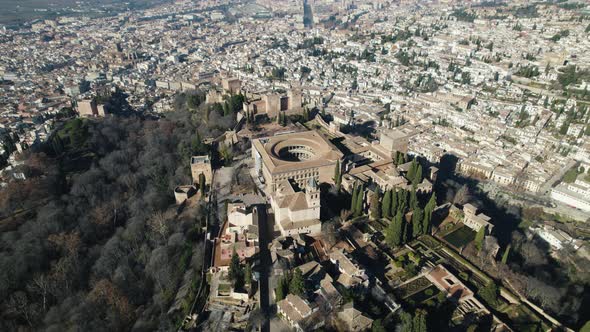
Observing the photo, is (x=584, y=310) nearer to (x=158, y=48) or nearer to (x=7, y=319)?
(x=7, y=319)

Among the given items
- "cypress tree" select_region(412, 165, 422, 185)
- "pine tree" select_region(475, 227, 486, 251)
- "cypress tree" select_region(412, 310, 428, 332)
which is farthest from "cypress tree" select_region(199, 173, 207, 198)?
"pine tree" select_region(475, 227, 486, 251)

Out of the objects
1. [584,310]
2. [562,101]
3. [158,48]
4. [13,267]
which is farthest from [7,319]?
[158,48]

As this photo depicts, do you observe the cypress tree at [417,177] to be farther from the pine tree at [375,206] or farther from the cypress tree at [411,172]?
the pine tree at [375,206]

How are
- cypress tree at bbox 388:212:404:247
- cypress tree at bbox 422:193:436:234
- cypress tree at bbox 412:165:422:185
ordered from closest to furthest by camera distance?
cypress tree at bbox 388:212:404:247 < cypress tree at bbox 422:193:436:234 < cypress tree at bbox 412:165:422:185

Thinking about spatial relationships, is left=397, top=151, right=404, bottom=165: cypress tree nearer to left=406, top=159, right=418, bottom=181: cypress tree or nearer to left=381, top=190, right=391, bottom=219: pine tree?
left=406, top=159, right=418, bottom=181: cypress tree

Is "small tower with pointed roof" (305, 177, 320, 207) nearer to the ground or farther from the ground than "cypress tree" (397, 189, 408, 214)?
farther from the ground

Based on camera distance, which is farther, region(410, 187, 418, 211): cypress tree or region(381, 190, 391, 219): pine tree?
region(410, 187, 418, 211): cypress tree

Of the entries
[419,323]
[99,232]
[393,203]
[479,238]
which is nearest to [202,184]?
[99,232]
